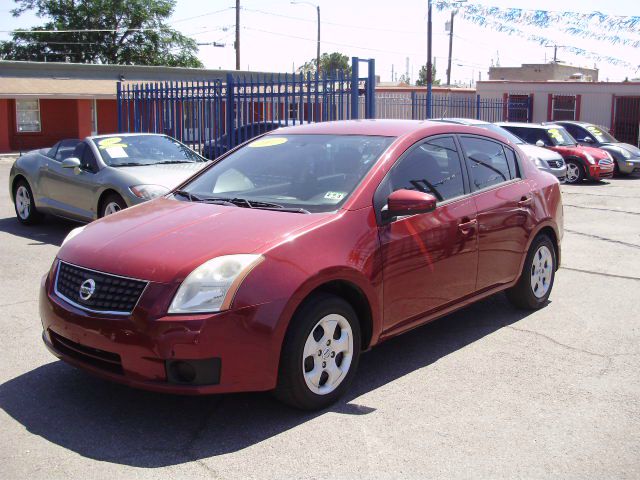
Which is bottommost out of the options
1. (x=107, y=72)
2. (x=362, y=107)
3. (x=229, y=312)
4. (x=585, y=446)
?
(x=585, y=446)

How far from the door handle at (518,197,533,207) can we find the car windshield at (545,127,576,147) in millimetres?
13786

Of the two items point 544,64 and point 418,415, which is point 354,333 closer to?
point 418,415

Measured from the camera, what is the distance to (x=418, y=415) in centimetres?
430

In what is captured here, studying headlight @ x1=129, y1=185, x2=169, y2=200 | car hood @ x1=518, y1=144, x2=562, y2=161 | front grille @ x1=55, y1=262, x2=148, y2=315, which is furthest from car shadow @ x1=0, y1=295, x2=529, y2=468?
car hood @ x1=518, y1=144, x2=562, y2=161

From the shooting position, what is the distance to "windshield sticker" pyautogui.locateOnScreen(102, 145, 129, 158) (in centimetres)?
995

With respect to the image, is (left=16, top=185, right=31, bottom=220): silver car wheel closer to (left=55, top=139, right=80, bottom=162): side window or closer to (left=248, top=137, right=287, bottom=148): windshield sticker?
(left=55, top=139, right=80, bottom=162): side window

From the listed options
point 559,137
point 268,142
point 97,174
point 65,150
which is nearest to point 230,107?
point 65,150

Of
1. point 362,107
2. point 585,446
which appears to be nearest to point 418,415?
point 585,446

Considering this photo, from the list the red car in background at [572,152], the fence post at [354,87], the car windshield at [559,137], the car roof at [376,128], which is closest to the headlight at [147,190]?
the car roof at [376,128]

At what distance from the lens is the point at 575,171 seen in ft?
62.4

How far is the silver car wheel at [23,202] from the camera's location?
11.1 m

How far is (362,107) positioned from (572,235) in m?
4.13

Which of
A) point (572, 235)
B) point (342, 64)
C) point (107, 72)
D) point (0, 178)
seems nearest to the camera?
point (572, 235)

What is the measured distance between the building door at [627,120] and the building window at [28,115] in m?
24.7
